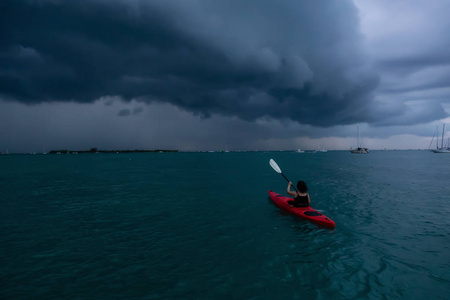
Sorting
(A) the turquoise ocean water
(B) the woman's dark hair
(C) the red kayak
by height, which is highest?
(B) the woman's dark hair

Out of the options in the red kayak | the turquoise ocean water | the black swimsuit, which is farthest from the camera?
the black swimsuit

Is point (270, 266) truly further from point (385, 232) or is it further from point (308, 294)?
point (385, 232)

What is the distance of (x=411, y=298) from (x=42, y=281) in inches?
471

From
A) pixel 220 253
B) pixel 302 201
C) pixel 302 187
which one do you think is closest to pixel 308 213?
pixel 302 201

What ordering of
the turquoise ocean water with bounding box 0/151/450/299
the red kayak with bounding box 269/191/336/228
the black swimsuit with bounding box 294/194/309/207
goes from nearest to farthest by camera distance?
the turquoise ocean water with bounding box 0/151/450/299 < the red kayak with bounding box 269/191/336/228 < the black swimsuit with bounding box 294/194/309/207

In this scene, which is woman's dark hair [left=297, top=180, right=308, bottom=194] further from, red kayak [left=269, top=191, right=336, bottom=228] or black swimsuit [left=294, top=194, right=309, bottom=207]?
red kayak [left=269, top=191, right=336, bottom=228]

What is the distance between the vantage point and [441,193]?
2197 cm

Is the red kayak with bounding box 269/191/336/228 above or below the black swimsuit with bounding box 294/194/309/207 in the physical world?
below

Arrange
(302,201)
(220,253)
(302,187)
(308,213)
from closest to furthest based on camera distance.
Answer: (220,253) → (308,213) → (302,187) → (302,201)

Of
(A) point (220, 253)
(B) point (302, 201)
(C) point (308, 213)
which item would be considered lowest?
(A) point (220, 253)

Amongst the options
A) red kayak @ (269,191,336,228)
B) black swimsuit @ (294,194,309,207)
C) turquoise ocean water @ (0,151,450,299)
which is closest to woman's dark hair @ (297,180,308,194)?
black swimsuit @ (294,194,309,207)

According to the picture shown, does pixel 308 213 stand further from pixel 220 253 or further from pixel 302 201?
pixel 220 253

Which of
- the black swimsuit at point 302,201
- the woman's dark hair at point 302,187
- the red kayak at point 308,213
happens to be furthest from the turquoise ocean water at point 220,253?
the woman's dark hair at point 302,187

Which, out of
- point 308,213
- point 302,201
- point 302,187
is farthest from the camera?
point 302,201
